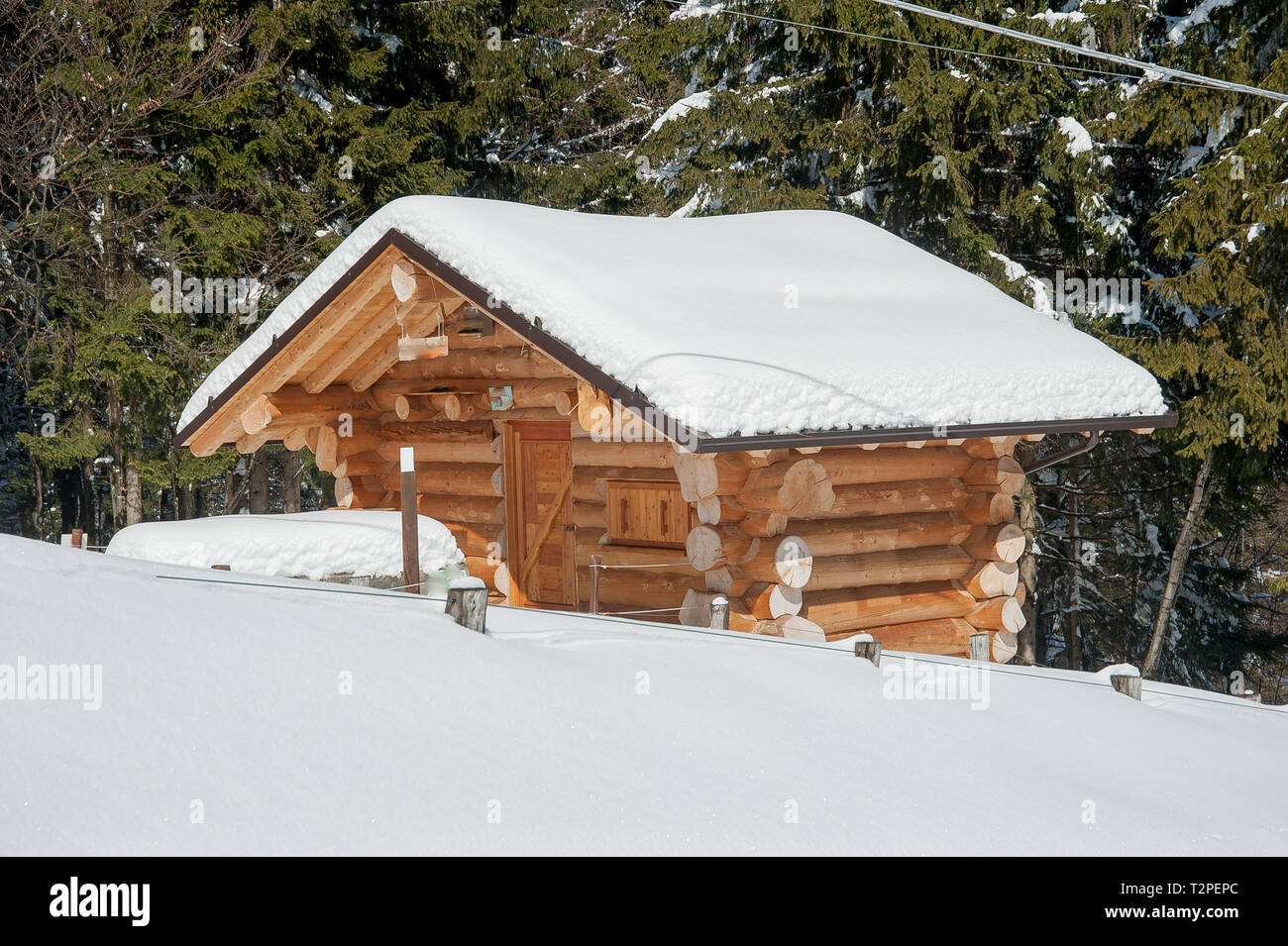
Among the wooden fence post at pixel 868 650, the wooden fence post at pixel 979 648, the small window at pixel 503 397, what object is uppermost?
the small window at pixel 503 397

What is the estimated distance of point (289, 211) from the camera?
1772cm

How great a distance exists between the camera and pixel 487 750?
11.7ft

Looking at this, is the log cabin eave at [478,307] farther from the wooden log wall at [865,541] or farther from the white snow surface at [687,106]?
the white snow surface at [687,106]

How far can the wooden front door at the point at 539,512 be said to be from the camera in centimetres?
1089

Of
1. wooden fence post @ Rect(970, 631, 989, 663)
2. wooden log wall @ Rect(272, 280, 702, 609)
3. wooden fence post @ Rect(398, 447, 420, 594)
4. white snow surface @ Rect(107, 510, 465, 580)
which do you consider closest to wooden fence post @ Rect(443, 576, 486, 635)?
wooden fence post @ Rect(398, 447, 420, 594)

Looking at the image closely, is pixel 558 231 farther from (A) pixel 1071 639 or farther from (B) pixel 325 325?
(A) pixel 1071 639

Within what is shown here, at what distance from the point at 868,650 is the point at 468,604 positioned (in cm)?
253

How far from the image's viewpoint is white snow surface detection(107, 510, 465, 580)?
7.58m

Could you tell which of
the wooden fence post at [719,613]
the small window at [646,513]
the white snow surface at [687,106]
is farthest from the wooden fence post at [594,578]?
the white snow surface at [687,106]

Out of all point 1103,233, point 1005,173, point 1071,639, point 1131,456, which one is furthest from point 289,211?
point 1071,639

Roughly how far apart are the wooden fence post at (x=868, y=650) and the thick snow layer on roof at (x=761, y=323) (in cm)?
164

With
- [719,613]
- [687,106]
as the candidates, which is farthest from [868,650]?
[687,106]

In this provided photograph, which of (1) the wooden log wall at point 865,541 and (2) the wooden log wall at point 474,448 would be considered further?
(2) the wooden log wall at point 474,448

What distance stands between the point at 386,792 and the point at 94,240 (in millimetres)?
16741
